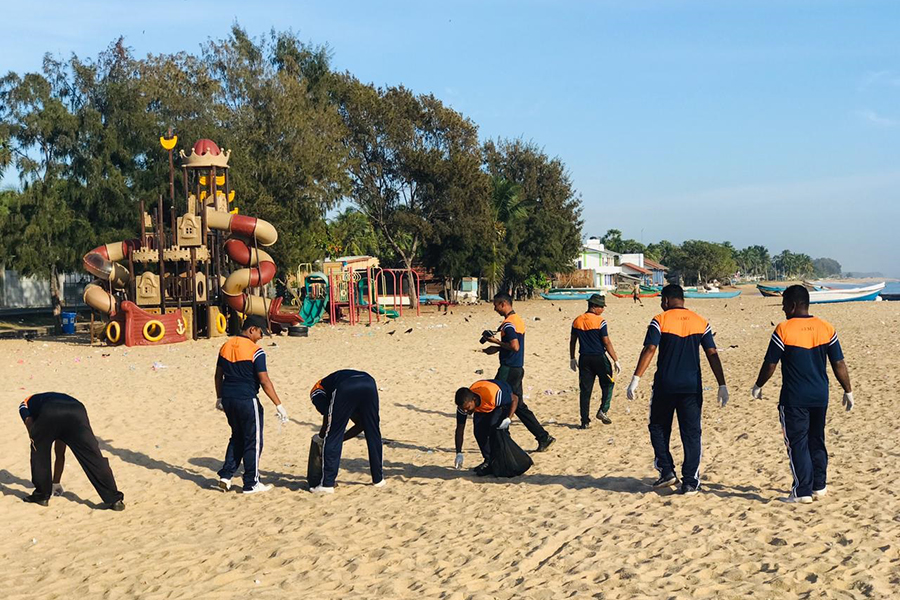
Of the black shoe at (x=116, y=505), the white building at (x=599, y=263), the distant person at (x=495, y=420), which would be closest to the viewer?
the black shoe at (x=116, y=505)

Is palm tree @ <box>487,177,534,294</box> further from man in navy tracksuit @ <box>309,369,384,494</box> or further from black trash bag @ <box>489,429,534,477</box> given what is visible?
man in navy tracksuit @ <box>309,369,384,494</box>

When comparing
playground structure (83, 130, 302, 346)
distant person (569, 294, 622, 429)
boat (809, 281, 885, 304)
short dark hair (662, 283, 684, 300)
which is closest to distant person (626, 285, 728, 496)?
short dark hair (662, 283, 684, 300)

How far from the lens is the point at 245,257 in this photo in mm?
26250

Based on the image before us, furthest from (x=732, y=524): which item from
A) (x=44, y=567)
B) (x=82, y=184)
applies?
(x=82, y=184)

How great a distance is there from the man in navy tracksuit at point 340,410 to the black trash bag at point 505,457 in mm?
1267

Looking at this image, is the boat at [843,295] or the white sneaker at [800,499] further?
the boat at [843,295]

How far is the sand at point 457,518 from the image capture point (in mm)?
5664

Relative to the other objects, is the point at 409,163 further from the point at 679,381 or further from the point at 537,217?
the point at 679,381

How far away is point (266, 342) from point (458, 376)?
8.94 m

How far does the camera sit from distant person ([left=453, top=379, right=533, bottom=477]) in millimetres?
8648

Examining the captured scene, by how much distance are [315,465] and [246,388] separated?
111cm

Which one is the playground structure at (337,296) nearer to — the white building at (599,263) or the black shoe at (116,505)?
the black shoe at (116,505)

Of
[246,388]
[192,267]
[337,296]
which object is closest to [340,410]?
[246,388]

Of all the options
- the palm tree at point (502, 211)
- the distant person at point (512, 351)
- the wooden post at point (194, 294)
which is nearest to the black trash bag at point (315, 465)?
the distant person at point (512, 351)
